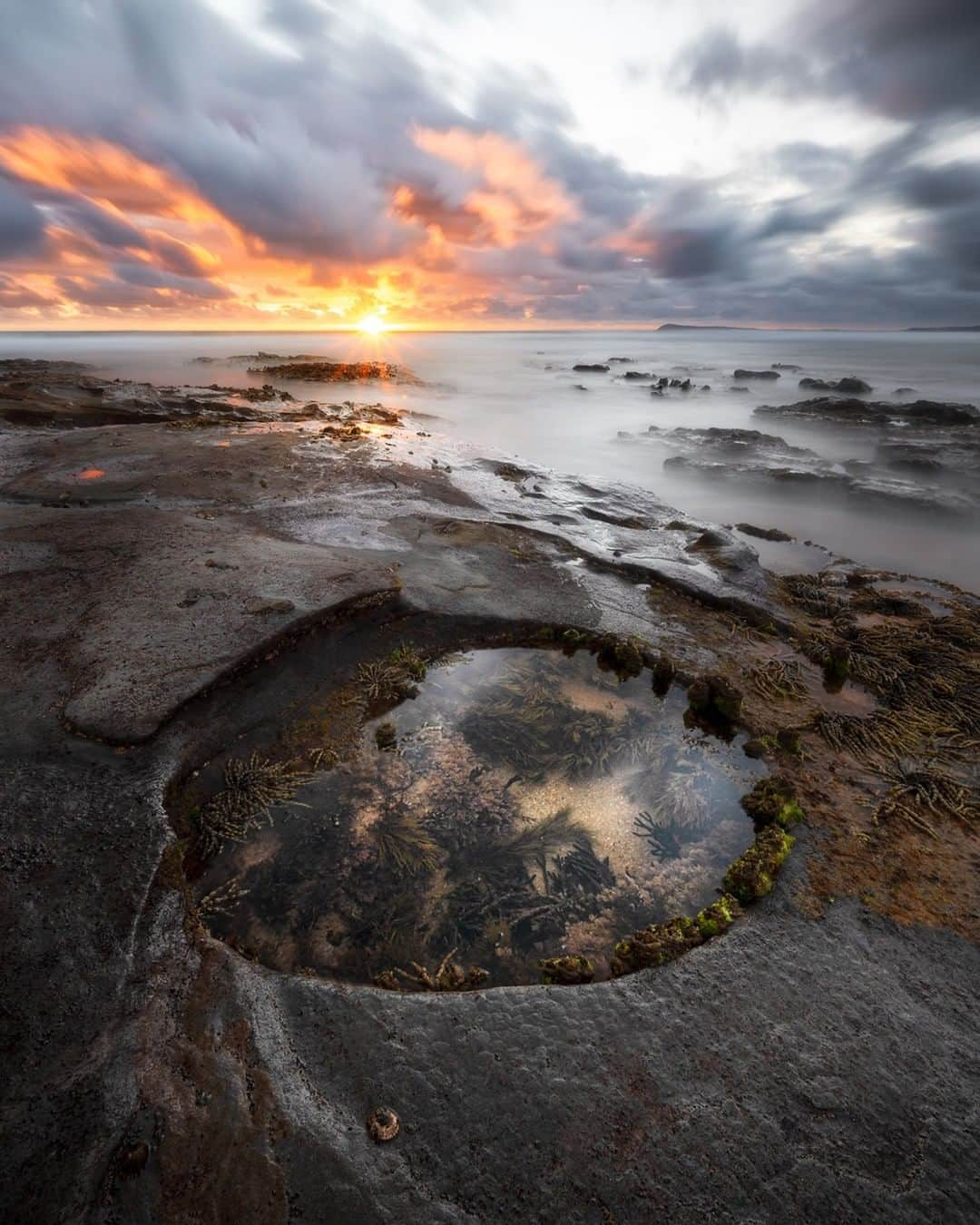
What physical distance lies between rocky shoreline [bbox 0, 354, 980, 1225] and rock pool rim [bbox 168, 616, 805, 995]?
0.05 m

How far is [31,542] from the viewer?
7.46m

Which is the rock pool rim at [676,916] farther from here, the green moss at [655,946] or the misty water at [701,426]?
the misty water at [701,426]

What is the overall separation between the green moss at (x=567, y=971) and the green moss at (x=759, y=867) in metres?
1.22

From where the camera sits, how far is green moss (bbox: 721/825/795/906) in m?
3.65

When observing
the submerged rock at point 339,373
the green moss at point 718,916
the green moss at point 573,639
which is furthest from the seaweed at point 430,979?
the submerged rock at point 339,373

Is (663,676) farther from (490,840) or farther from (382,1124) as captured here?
(382,1124)

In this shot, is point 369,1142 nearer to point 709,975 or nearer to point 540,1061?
point 540,1061

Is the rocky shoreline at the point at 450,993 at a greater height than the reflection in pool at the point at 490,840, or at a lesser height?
greater

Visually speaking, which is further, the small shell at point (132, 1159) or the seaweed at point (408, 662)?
the seaweed at point (408, 662)

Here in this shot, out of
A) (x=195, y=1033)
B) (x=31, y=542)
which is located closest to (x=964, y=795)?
(x=195, y=1033)

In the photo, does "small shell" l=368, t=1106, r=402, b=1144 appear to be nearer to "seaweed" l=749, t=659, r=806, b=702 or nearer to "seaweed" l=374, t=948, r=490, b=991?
"seaweed" l=374, t=948, r=490, b=991

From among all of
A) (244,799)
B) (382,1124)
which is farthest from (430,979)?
(244,799)

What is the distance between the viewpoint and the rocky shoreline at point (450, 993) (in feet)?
7.43

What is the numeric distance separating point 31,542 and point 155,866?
637 centimetres
